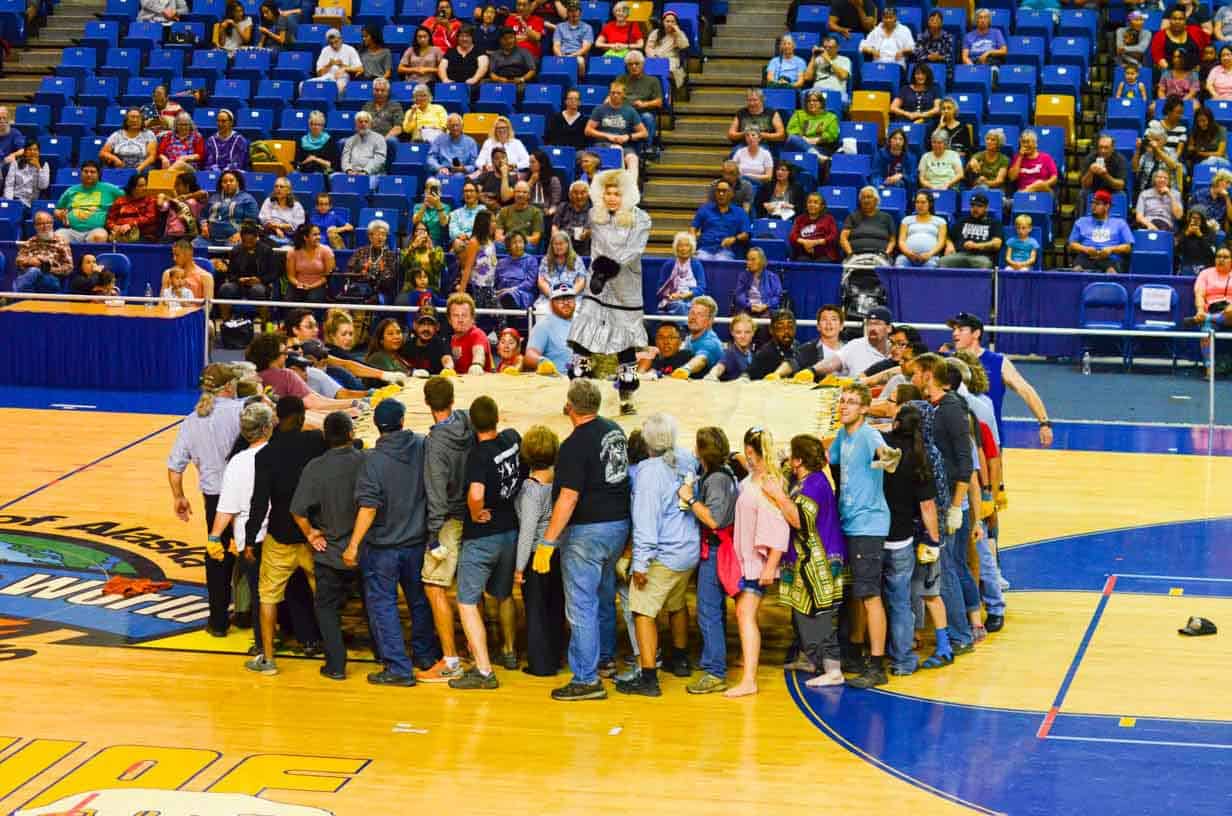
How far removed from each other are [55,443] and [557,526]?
24.2ft

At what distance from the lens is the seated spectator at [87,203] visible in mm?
20688

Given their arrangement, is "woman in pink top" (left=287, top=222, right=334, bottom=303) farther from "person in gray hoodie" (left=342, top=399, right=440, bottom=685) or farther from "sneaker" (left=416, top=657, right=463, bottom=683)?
"sneaker" (left=416, top=657, right=463, bottom=683)

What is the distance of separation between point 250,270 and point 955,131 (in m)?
7.56

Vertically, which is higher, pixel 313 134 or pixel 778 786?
pixel 313 134

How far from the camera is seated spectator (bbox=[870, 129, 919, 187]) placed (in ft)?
64.2

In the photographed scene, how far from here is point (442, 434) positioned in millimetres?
10383

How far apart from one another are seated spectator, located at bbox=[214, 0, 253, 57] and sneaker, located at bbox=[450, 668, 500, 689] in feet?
49.6

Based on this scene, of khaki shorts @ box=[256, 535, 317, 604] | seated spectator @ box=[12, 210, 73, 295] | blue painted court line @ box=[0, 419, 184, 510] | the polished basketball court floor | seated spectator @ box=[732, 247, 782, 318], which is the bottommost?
the polished basketball court floor

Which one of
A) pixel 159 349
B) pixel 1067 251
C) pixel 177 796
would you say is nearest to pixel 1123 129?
pixel 1067 251

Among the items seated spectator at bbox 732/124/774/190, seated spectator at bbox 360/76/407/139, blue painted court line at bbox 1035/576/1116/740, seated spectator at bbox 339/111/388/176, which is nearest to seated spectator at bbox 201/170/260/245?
seated spectator at bbox 339/111/388/176

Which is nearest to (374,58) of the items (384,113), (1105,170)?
(384,113)

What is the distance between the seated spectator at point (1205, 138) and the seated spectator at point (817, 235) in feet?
12.9

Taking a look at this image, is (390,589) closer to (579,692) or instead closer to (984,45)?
(579,692)

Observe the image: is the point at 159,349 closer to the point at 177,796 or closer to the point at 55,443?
the point at 55,443
